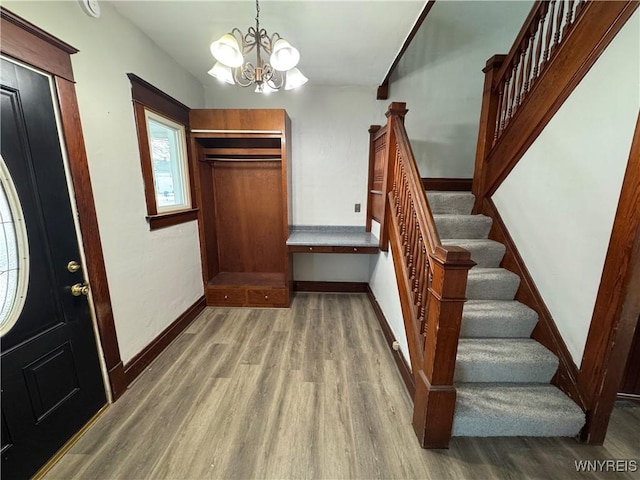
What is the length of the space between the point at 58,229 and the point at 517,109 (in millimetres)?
3321

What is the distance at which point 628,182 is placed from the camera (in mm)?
1256

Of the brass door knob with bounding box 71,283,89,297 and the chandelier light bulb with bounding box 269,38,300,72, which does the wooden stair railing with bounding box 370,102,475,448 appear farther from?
the brass door knob with bounding box 71,283,89,297

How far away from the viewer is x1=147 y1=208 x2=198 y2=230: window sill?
2.11 m

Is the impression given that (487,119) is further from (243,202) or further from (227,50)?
(243,202)

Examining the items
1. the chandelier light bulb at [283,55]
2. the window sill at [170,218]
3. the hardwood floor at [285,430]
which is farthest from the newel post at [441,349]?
the window sill at [170,218]

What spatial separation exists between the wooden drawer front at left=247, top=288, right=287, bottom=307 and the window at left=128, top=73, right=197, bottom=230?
3.69ft

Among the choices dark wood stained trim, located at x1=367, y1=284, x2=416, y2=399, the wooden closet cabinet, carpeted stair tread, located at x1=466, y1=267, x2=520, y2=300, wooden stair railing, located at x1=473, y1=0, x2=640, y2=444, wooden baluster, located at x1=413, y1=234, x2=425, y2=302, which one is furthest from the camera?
the wooden closet cabinet

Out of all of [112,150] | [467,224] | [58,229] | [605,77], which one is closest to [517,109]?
[605,77]

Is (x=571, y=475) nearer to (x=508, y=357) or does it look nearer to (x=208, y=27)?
(x=508, y=357)

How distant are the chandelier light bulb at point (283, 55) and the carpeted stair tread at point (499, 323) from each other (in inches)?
78.4

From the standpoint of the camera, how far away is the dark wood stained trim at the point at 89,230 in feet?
4.58

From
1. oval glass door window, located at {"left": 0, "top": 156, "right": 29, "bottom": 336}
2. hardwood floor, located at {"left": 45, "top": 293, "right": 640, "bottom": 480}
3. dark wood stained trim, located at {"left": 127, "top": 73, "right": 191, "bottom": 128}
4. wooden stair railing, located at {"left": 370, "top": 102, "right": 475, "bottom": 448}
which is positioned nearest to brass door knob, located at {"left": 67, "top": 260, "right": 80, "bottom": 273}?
oval glass door window, located at {"left": 0, "top": 156, "right": 29, "bottom": 336}

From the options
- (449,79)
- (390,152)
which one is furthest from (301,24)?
(449,79)

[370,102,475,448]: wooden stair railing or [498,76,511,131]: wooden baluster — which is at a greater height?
[498,76,511,131]: wooden baluster
